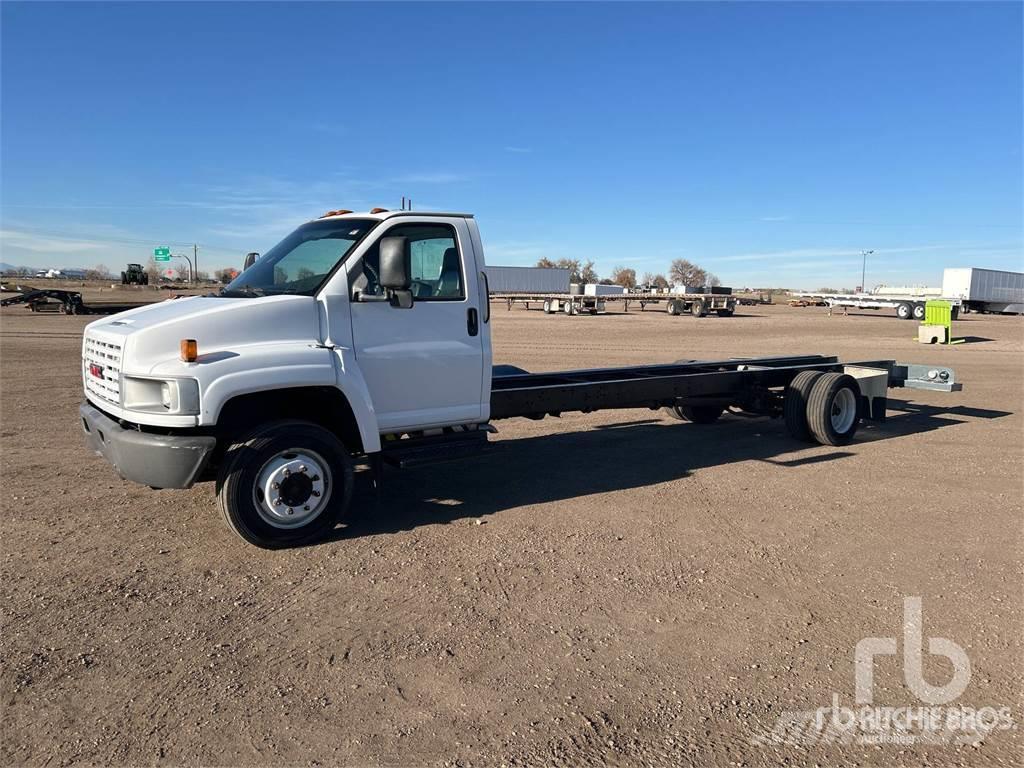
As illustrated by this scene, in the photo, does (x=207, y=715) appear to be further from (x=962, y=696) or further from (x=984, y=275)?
(x=984, y=275)

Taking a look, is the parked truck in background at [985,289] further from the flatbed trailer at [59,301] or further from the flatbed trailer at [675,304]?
the flatbed trailer at [59,301]

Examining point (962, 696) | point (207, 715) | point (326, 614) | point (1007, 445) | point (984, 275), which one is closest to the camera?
point (207, 715)

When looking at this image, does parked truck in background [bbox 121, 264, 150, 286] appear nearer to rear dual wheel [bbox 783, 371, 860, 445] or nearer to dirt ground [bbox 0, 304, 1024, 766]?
dirt ground [bbox 0, 304, 1024, 766]

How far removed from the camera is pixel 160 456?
4820 mm

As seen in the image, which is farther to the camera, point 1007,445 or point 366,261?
point 1007,445

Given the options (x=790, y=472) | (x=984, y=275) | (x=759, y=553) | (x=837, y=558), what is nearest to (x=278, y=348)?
(x=759, y=553)

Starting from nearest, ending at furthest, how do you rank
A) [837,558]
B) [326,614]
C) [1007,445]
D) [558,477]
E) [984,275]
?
[326,614] < [837,558] < [558,477] < [1007,445] < [984,275]

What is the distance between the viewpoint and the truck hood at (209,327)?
16.1ft

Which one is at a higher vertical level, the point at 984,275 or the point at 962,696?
the point at 984,275

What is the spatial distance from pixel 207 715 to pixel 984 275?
66.2m

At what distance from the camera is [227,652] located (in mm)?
3875

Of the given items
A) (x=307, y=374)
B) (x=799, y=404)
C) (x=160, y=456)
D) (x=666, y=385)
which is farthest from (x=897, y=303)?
(x=160, y=456)

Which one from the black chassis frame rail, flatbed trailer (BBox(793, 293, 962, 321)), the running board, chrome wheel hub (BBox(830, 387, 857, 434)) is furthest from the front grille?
flatbed trailer (BBox(793, 293, 962, 321))

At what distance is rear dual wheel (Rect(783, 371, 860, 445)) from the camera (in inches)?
349
